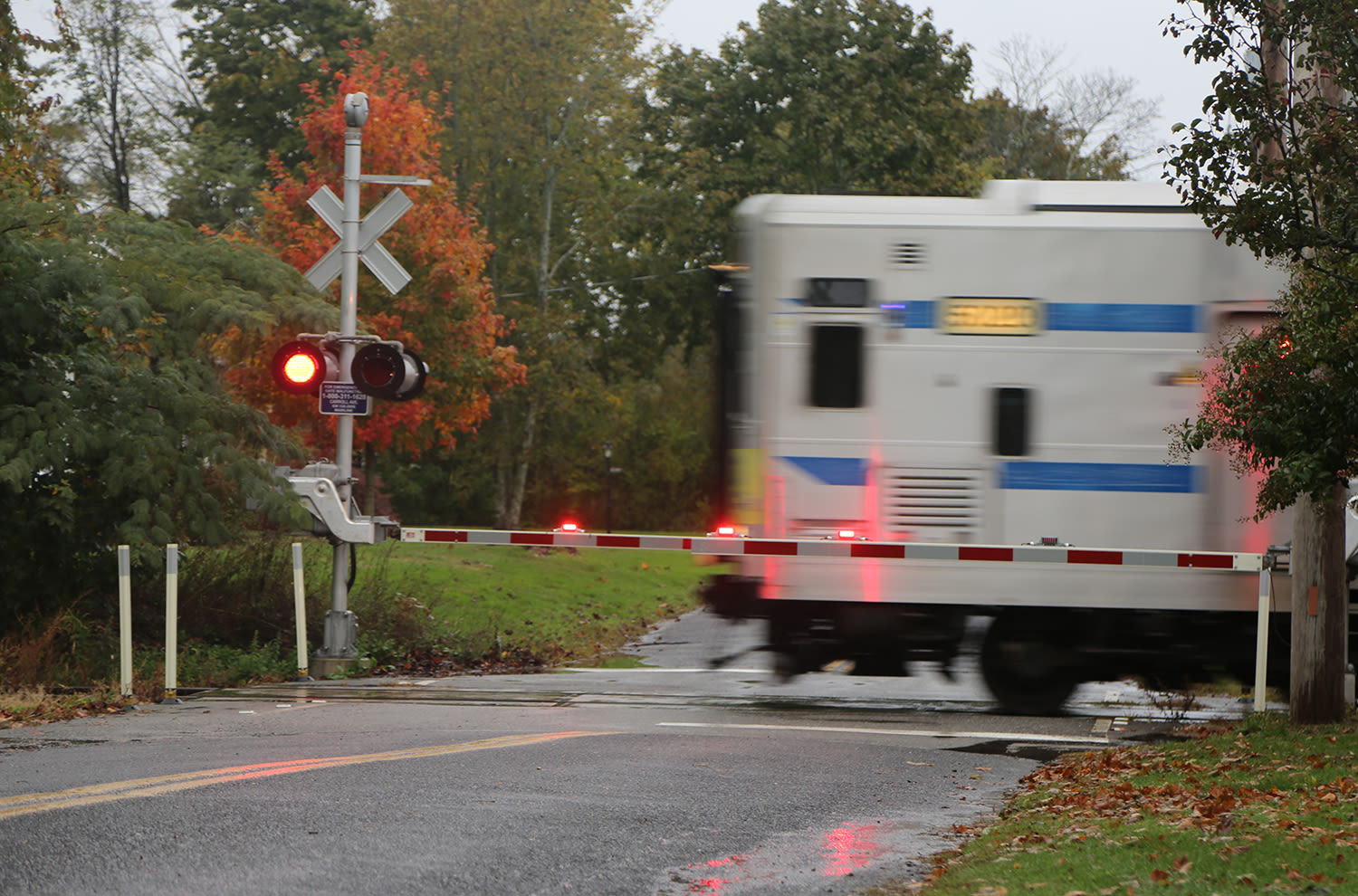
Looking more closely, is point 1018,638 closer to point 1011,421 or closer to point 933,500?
point 933,500

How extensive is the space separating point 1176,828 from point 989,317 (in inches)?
224

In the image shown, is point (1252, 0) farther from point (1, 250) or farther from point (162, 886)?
point (1, 250)

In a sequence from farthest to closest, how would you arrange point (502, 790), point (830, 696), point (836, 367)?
1. point (830, 696)
2. point (836, 367)
3. point (502, 790)

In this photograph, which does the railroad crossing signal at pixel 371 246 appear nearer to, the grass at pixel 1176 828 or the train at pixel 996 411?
the train at pixel 996 411

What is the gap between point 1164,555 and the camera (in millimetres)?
11367

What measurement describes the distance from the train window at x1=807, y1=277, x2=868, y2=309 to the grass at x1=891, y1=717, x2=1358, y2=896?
376 centimetres

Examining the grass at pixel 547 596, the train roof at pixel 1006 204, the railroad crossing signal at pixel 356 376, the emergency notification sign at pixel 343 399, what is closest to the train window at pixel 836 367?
the train roof at pixel 1006 204

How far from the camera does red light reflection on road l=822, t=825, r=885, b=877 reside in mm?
6350

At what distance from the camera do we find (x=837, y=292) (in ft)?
39.1

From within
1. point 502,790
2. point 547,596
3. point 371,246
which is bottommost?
point 547,596

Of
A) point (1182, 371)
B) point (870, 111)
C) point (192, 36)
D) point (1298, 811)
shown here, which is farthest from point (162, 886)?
point (192, 36)

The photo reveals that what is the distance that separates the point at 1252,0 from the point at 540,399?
112ft

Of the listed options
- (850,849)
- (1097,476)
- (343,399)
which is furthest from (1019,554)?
(343,399)

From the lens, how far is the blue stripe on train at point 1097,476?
11828 mm
